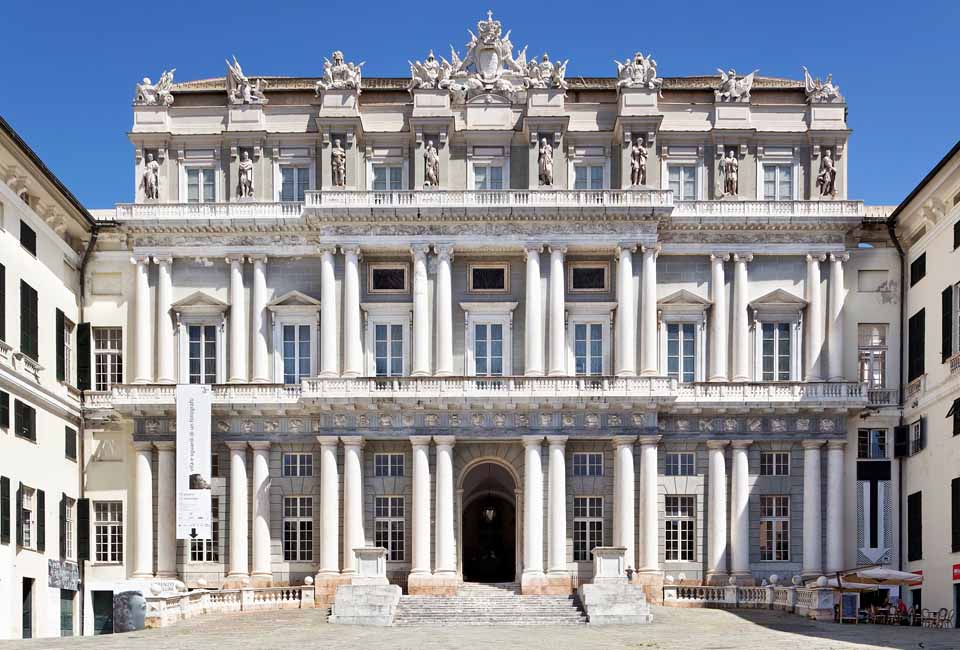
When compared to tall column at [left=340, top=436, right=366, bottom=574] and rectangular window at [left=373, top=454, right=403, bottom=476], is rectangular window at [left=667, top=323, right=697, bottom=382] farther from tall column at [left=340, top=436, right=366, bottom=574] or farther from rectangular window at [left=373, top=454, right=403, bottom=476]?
tall column at [left=340, top=436, right=366, bottom=574]

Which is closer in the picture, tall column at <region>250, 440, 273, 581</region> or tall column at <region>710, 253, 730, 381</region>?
tall column at <region>250, 440, 273, 581</region>

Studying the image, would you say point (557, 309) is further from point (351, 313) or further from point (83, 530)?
point (83, 530)

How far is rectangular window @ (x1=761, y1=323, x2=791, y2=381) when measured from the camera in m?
56.0

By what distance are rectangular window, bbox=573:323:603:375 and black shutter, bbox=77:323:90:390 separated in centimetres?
2007

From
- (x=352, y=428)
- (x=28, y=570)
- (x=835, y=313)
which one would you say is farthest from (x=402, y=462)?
(x=835, y=313)

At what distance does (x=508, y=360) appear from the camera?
183ft

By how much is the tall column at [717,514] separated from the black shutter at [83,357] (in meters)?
25.6

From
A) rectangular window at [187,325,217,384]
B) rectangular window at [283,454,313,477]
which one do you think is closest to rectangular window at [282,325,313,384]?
rectangular window at [187,325,217,384]

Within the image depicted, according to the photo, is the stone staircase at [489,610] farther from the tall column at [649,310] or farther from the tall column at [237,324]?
the tall column at [237,324]

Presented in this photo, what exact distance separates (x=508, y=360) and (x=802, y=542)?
45.9 ft

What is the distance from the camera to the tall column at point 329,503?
54031 millimetres

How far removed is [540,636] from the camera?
4138 cm

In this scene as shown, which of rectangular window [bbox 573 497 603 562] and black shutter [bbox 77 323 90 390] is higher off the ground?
black shutter [bbox 77 323 90 390]

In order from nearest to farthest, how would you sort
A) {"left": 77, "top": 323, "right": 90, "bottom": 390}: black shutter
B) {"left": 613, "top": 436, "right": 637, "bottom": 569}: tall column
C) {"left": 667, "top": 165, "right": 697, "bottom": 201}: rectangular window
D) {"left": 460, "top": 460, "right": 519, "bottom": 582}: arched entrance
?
{"left": 613, "top": 436, "right": 637, "bottom": 569}: tall column, {"left": 77, "top": 323, "right": 90, "bottom": 390}: black shutter, {"left": 667, "top": 165, "right": 697, "bottom": 201}: rectangular window, {"left": 460, "top": 460, "right": 519, "bottom": 582}: arched entrance
